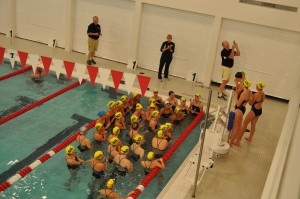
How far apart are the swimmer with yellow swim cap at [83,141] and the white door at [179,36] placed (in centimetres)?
596

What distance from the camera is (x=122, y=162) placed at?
746 centimetres

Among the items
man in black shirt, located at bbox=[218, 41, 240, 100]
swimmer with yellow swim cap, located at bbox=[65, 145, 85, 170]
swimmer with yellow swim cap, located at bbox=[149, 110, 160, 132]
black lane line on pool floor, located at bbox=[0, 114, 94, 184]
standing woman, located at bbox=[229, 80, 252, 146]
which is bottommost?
black lane line on pool floor, located at bbox=[0, 114, 94, 184]

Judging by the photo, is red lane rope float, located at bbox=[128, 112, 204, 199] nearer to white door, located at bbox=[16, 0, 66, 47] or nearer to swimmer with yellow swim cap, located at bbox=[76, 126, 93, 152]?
swimmer with yellow swim cap, located at bbox=[76, 126, 93, 152]

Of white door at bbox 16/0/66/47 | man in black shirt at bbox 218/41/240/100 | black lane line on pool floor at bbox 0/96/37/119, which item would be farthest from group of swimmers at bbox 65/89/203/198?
white door at bbox 16/0/66/47

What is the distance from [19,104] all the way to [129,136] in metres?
3.20

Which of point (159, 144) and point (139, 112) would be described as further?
point (139, 112)

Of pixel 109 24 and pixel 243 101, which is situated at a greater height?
pixel 109 24

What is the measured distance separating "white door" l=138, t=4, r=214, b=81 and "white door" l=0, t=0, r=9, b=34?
5.91 metres

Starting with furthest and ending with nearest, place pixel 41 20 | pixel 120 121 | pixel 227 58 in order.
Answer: pixel 41 20 < pixel 227 58 < pixel 120 121

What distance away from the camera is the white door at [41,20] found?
47.9ft

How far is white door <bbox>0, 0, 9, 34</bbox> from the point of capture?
1539 centimetres

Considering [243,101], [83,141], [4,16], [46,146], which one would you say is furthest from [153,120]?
[4,16]

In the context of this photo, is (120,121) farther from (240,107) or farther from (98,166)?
(240,107)

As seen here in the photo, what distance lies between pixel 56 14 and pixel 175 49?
4.90 m
